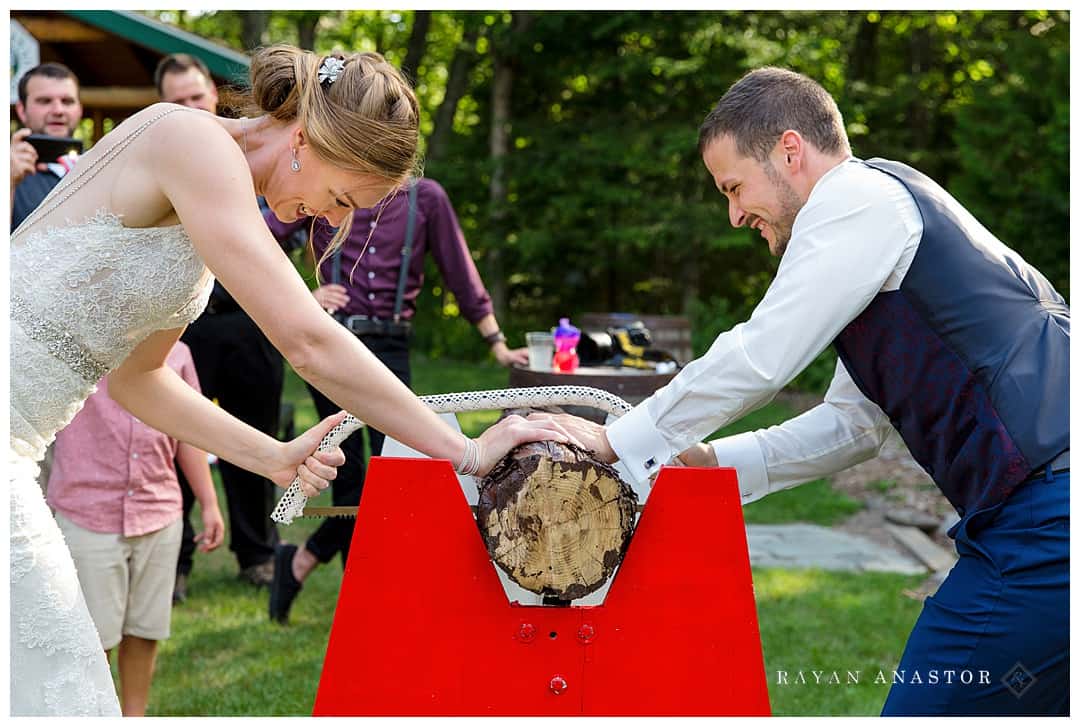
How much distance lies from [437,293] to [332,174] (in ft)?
46.5

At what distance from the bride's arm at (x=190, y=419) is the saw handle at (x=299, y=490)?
34mm

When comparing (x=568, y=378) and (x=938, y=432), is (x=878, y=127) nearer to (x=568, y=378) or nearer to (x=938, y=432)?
(x=568, y=378)

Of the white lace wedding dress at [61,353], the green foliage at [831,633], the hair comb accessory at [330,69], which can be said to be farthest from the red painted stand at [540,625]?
the green foliage at [831,633]

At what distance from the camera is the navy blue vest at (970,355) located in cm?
207

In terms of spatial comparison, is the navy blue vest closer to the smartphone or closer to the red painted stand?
the red painted stand

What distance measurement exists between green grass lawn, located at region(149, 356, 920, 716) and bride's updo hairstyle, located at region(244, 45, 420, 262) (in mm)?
2350

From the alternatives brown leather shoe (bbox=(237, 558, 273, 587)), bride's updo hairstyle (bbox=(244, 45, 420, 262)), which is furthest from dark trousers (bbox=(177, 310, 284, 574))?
bride's updo hairstyle (bbox=(244, 45, 420, 262))

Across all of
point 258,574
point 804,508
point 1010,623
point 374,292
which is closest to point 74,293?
point 1010,623

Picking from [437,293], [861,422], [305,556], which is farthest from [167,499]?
[437,293]

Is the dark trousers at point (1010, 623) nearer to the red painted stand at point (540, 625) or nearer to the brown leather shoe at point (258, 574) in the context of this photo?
the red painted stand at point (540, 625)

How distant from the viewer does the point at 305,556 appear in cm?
479

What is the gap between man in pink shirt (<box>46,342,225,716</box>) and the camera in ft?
11.3

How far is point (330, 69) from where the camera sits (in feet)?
7.06

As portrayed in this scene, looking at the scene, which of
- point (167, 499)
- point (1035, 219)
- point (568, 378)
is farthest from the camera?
point (1035, 219)
